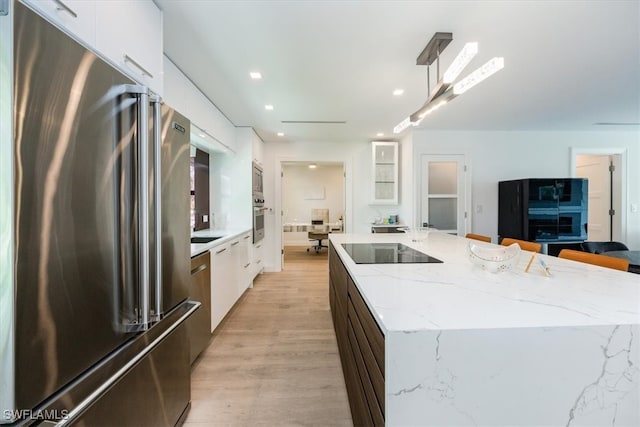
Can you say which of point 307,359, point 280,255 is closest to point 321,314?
point 307,359

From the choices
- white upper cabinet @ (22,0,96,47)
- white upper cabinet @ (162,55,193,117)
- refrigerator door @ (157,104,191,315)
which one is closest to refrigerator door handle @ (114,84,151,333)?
refrigerator door @ (157,104,191,315)

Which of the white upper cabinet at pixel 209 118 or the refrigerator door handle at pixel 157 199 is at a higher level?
the white upper cabinet at pixel 209 118

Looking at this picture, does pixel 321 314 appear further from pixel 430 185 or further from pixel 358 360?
pixel 430 185

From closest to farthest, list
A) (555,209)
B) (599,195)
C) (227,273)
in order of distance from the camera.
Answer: (227,273), (555,209), (599,195)

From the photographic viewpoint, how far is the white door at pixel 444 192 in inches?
170

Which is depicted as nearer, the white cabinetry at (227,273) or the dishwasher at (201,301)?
the dishwasher at (201,301)

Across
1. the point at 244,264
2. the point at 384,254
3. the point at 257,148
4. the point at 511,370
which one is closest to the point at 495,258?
the point at 384,254

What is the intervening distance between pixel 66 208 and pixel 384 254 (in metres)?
1.62

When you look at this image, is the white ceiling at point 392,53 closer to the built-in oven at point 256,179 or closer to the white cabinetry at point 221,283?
the built-in oven at point 256,179

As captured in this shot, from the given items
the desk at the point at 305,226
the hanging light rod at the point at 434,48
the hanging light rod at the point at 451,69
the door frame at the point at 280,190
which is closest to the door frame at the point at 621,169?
the door frame at the point at 280,190

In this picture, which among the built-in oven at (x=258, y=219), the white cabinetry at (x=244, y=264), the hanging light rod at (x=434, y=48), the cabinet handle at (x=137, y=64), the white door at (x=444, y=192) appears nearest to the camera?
the cabinet handle at (x=137, y=64)

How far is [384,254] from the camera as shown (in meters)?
1.85

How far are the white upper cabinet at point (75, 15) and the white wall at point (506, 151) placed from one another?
4063 millimetres

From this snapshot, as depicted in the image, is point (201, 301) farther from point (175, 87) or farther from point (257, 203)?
point (257, 203)
